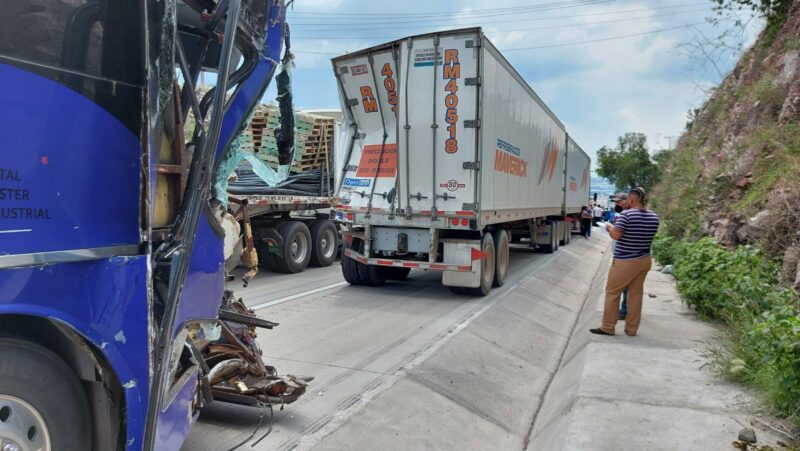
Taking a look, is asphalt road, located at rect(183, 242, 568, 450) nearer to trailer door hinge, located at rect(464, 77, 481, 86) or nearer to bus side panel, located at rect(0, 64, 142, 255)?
bus side panel, located at rect(0, 64, 142, 255)

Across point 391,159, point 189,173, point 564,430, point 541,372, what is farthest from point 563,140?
point 189,173

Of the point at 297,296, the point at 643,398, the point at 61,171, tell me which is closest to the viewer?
the point at 61,171

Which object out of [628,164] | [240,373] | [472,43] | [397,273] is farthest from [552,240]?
[628,164]

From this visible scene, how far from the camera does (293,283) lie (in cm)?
1080

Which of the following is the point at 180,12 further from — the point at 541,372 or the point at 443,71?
the point at 443,71

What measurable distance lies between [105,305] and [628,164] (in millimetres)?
56797

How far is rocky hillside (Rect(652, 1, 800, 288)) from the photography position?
23.5ft

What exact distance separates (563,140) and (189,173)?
61.8 feet

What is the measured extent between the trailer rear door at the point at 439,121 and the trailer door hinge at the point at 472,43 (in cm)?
2

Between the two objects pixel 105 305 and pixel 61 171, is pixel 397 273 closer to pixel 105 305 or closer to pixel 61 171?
pixel 105 305

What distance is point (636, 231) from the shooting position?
263 inches

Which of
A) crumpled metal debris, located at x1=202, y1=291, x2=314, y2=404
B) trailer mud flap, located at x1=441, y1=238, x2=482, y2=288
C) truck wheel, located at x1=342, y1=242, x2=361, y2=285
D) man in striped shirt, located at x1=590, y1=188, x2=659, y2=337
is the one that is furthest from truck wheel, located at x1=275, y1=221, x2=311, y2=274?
crumpled metal debris, located at x1=202, y1=291, x2=314, y2=404

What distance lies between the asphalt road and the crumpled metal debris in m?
0.27

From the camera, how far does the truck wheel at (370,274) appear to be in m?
10.5
